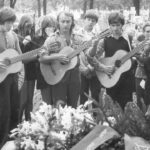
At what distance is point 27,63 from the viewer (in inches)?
233

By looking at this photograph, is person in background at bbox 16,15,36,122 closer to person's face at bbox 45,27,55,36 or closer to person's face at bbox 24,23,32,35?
person's face at bbox 24,23,32,35

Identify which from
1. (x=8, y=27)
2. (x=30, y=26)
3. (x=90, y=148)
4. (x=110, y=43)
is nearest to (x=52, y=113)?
(x=90, y=148)

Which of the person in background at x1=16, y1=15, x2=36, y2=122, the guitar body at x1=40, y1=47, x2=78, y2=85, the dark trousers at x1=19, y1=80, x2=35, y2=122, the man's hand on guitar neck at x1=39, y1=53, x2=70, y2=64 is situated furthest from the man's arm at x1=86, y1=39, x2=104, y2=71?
the dark trousers at x1=19, y1=80, x2=35, y2=122

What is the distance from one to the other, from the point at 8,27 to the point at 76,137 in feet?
9.08

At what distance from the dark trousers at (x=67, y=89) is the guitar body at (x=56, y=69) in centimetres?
5

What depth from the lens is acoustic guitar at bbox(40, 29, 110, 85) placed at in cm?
497

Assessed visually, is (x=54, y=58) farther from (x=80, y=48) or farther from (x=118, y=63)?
(x=118, y=63)

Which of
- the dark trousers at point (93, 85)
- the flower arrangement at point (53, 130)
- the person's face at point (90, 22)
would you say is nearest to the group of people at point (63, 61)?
the dark trousers at point (93, 85)

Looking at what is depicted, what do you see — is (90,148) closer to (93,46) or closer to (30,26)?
(93,46)

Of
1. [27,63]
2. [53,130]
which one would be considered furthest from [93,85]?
[53,130]

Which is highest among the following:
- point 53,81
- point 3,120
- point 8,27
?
point 8,27

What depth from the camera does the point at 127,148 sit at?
1.82m

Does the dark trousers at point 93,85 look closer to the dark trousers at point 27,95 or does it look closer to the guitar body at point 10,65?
the dark trousers at point 27,95

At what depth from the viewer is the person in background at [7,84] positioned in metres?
4.71
